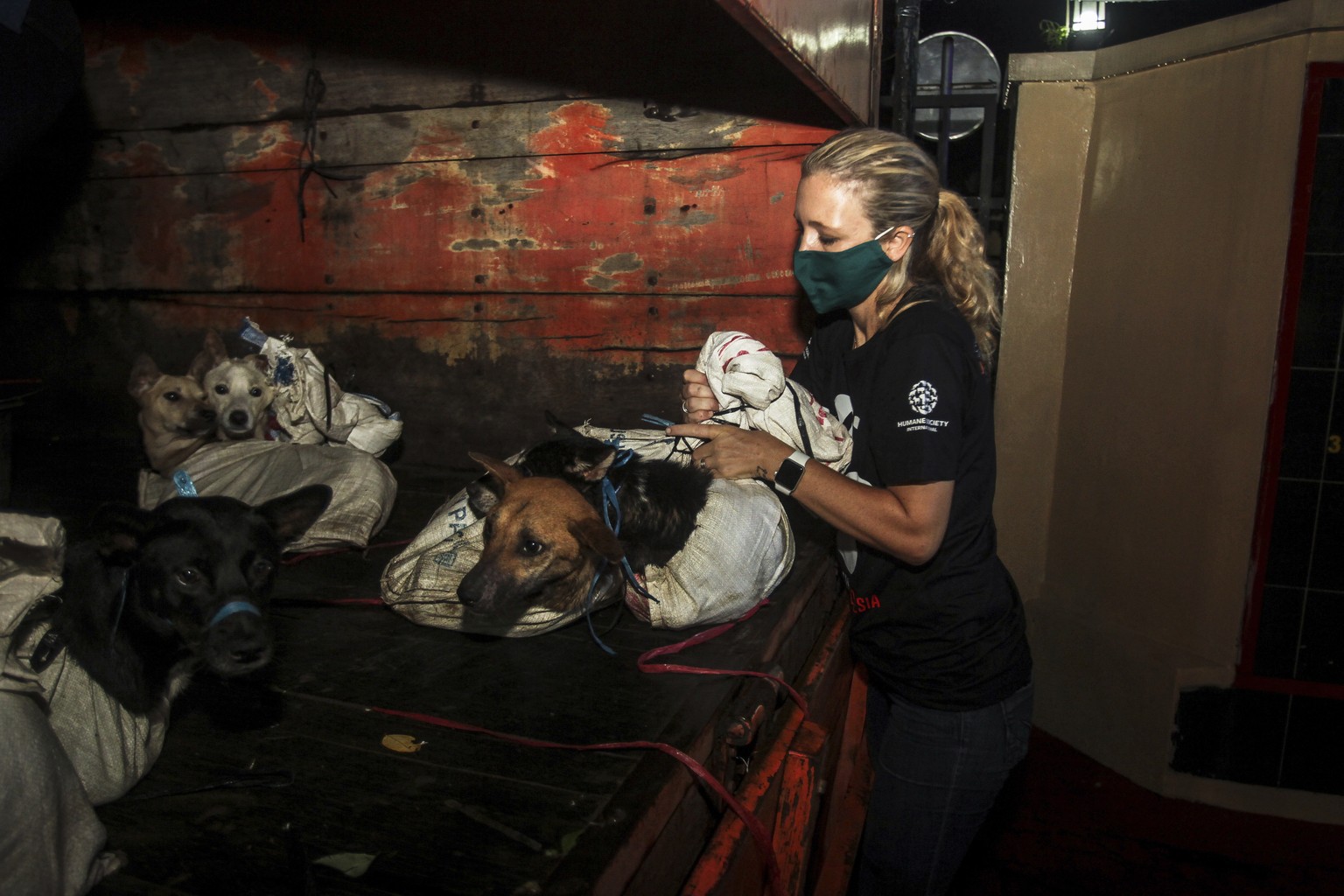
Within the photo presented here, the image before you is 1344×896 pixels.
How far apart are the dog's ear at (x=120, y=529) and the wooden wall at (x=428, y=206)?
7.31ft

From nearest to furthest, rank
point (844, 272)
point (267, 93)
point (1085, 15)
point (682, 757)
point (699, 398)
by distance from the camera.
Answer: point (682, 757), point (844, 272), point (699, 398), point (267, 93), point (1085, 15)

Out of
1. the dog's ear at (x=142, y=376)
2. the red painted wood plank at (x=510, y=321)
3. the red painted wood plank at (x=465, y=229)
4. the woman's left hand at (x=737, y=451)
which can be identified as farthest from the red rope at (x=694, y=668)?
the dog's ear at (x=142, y=376)

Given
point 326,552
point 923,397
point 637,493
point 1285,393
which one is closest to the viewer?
point 923,397

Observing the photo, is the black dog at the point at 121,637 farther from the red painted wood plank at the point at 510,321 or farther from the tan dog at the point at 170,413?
the tan dog at the point at 170,413

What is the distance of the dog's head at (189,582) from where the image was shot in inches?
63.0

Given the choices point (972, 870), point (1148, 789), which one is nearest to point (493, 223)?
point (972, 870)

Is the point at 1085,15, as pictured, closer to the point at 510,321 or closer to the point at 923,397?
the point at 510,321

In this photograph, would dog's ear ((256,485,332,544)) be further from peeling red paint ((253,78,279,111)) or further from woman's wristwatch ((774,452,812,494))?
peeling red paint ((253,78,279,111))

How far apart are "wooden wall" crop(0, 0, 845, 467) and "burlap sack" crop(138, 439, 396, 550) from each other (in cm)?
76

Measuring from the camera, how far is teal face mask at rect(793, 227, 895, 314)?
2.01m

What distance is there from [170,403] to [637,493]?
275 cm

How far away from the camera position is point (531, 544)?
6.48 feet

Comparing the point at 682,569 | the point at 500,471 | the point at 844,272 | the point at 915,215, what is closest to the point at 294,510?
the point at 500,471

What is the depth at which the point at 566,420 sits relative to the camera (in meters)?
3.78
